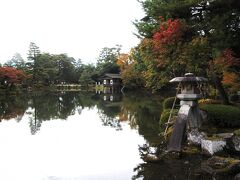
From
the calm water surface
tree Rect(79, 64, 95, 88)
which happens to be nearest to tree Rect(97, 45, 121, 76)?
tree Rect(79, 64, 95, 88)

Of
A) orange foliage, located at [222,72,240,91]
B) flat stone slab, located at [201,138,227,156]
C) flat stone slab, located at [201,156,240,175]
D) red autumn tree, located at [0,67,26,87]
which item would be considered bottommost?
flat stone slab, located at [201,156,240,175]

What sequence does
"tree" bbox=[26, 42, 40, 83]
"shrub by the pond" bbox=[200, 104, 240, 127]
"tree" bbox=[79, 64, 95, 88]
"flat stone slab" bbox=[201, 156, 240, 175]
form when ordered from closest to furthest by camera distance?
"flat stone slab" bbox=[201, 156, 240, 175] < "shrub by the pond" bbox=[200, 104, 240, 127] < "tree" bbox=[26, 42, 40, 83] < "tree" bbox=[79, 64, 95, 88]

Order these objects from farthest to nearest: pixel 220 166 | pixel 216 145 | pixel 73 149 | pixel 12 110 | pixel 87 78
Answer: pixel 87 78 → pixel 12 110 → pixel 73 149 → pixel 216 145 → pixel 220 166

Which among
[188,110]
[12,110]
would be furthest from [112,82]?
[188,110]

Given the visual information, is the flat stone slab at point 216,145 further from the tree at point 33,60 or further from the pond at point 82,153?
the tree at point 33,60

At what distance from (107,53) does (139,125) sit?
60997 mm

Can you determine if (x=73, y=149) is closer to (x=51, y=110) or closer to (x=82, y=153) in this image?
(x=82, y=153)

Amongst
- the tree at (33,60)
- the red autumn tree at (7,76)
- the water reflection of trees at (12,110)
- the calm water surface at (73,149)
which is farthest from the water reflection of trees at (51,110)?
the tree at (33,60)

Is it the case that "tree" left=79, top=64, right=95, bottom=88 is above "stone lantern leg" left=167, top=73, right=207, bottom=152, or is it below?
above

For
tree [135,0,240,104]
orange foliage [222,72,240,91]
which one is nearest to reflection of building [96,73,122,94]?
tree [135,0,240,104]

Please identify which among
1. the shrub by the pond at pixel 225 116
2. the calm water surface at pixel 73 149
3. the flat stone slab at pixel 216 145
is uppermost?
the shrub by the pond at pixel 225 116

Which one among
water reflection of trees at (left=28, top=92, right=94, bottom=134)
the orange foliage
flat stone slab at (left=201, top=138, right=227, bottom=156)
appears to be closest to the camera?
flat stone slab at (left=201, top=138, right=227, bottom=156)

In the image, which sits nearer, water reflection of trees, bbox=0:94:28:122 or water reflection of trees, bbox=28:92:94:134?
water reflection of trees, bbox=28:92:94:134

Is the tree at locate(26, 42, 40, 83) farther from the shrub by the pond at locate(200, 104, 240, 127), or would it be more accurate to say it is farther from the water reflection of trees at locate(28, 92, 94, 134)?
the shrub by the pond at locate(200, 104, 240, 127)
